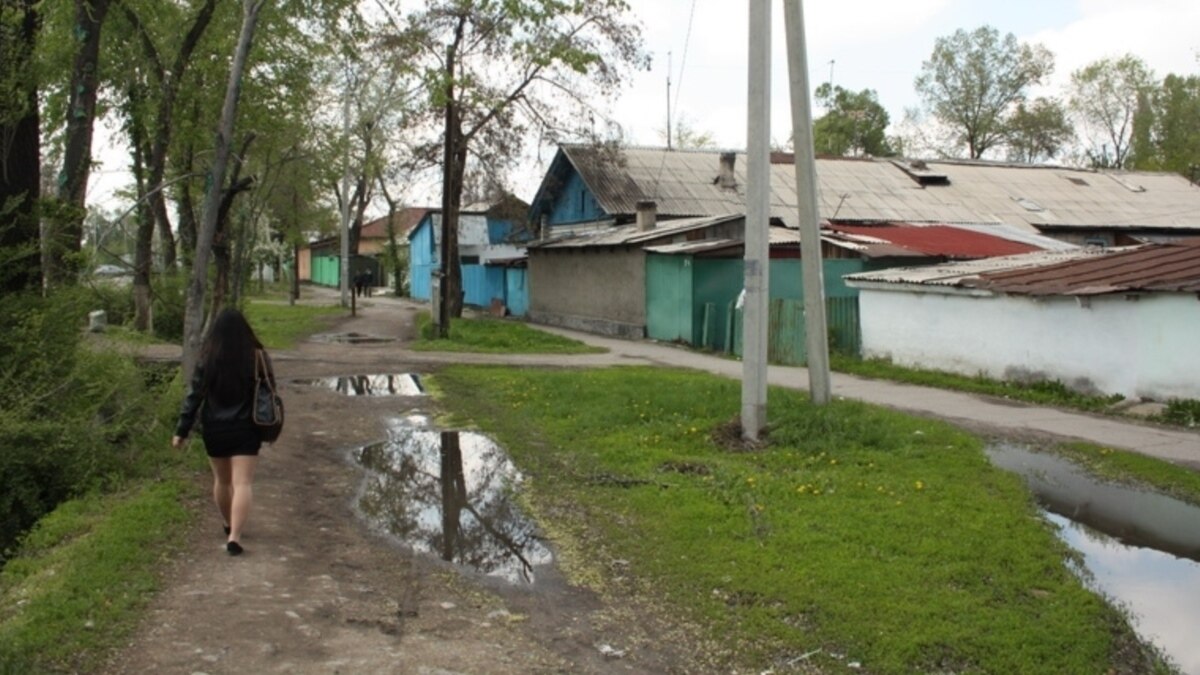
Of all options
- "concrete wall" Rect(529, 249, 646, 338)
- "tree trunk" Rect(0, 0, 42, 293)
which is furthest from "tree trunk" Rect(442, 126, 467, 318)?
"tree trunk" Rect(0, 0, 42, 293)

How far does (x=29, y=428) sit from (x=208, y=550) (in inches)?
73.3

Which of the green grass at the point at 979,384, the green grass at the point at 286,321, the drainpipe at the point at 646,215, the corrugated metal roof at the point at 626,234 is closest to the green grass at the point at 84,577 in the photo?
the green grass at the point at 979,384

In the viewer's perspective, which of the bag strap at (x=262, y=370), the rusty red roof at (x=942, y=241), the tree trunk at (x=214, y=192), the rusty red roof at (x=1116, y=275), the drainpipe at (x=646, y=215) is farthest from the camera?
the drainpipe at (x=646, y=215)

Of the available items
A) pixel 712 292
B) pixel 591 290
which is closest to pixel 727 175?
pixel 591 290

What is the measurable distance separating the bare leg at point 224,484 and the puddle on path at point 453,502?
3.94 feet

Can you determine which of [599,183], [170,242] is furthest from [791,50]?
[599,183]

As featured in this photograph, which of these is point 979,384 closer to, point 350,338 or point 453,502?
point 453,502

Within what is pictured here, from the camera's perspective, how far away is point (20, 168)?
963cm

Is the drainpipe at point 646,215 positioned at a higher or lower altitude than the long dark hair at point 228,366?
higher

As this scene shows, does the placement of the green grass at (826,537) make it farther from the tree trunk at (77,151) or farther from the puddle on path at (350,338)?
the puddle on path at (350,338)

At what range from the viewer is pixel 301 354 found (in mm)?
20359

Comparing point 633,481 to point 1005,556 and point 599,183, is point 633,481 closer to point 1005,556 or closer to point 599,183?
Result: point 1005,556

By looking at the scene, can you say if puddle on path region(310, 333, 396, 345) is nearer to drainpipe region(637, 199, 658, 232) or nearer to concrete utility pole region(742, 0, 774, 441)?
drainpipe region(637, 199, 658, 232)

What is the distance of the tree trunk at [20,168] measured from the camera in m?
8.94
